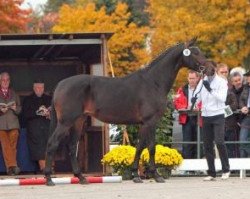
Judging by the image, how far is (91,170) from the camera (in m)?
19.8

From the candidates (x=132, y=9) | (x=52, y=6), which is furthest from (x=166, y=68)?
(x=52, y=6)

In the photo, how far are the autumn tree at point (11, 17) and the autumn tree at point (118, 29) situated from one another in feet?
12.5

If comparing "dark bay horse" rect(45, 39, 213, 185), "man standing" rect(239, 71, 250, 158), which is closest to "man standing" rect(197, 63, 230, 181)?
"dark bay horse" rect(45, 39, 213, 185)

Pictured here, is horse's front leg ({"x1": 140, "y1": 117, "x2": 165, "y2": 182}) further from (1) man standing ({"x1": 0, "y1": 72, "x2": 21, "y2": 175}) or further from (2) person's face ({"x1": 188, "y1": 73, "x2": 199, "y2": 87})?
(1) man standing ({"x1": 0, "y1": 72, "x2": 21, "y2": 175})

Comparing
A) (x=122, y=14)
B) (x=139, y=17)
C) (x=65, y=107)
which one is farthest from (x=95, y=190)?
(x=139, y=17)

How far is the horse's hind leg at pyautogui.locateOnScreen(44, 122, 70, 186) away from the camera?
54.5 feet

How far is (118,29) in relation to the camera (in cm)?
5406

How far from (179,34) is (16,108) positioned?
85.7 feet

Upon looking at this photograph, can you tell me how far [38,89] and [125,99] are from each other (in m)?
2.88

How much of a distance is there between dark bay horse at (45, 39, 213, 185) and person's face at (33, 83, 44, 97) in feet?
7.83

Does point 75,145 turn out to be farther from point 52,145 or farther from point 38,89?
point 38,89

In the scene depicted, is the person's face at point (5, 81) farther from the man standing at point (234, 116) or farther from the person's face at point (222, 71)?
the man standing at point (234, 116)

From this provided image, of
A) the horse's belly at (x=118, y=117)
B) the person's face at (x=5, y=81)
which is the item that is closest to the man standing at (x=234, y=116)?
the horse's belly at (x=118, y=117)

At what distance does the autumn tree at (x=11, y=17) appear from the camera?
2018 inches
